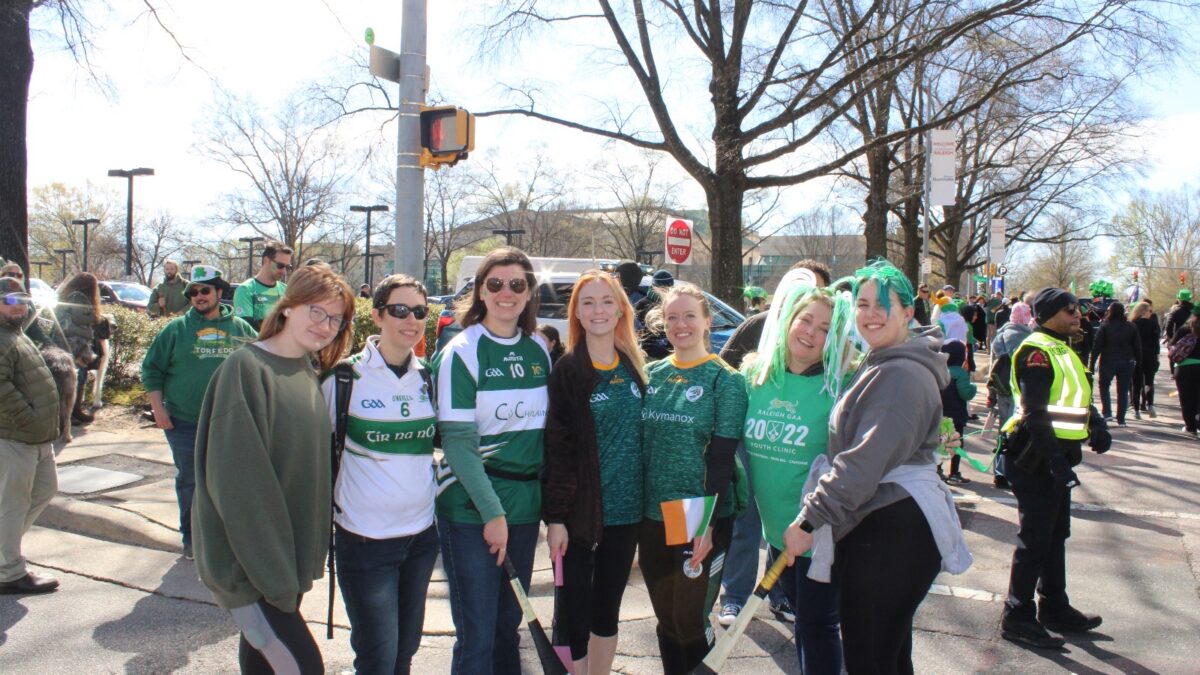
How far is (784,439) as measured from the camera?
3059 millimetres

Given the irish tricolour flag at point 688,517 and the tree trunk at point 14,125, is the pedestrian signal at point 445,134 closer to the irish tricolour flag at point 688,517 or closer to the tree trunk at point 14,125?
the irish tricolour flag at point 688,517

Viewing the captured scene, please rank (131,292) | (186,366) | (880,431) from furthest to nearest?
(131,292) → (186,366) → (880,431)

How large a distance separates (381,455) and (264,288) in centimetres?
410

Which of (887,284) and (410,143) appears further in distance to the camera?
(410,143)

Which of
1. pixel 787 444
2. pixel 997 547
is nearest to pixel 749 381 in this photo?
pixel 787 444

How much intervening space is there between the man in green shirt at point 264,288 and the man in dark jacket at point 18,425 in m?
1.68

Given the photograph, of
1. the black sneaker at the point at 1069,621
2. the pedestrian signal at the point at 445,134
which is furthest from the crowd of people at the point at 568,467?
the pedestrian signal at the point at 445,134

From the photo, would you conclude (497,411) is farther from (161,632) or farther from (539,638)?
(161,632)

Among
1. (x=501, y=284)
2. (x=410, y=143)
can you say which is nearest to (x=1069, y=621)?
(x=501, y=284)

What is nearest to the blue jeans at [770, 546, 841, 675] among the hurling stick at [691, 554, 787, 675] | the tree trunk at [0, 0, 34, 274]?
the hurling stick at [691, 554, 787, 675]

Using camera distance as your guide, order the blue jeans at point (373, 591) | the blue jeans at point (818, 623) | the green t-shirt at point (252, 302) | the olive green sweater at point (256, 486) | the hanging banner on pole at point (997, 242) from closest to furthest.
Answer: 1. the olive green sweater at point (256, 486)
2. the blue jeans at point (373, 591)
3. the blue jeans at point (818, 623)
4. the green t-shirt at point (252, 302)
5. the hanging banner on pole at point (997, 242)

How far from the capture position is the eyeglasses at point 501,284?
300 cm

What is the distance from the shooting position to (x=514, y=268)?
120 inches

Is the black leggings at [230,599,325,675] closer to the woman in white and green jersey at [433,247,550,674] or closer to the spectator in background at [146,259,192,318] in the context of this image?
the woman in white and green jersey at [433,247,550,674]
